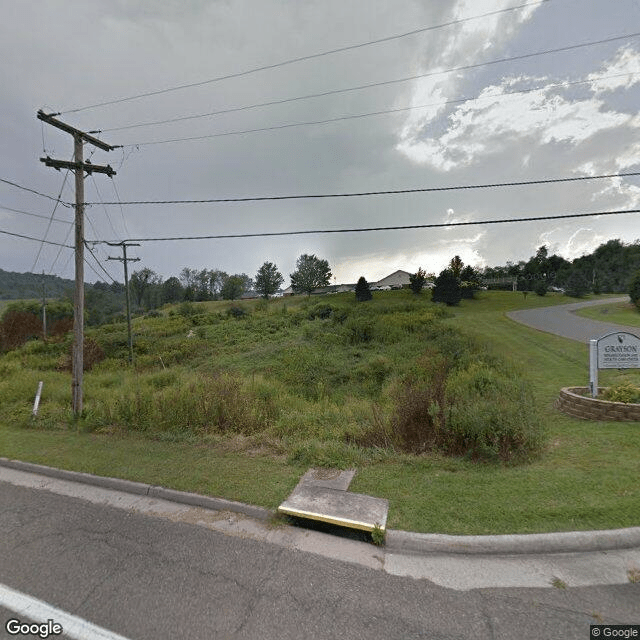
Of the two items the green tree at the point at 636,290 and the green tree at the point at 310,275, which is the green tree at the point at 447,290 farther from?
the green tree at the point at 310,275

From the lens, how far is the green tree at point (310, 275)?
7661 centimetres

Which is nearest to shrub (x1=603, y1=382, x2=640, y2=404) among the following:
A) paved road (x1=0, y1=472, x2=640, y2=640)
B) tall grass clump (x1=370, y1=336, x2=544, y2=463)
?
tall grass clump (x1=370, y1=336, x2=544, y2=463)

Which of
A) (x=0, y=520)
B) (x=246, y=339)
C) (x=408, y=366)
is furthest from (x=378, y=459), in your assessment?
(x=246, y=339)

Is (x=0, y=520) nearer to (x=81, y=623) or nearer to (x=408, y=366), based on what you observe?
(x=81, y=623)

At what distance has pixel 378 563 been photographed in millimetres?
3207

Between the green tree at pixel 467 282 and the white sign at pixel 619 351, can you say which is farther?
the green tree at pixel 467 282

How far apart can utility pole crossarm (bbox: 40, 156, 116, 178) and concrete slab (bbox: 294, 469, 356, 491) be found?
9412 mm

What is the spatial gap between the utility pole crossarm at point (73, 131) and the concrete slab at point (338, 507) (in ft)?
33.1

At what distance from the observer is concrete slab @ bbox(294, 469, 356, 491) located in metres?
4.54

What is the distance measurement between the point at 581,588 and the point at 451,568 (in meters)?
1.06

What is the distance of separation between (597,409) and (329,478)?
5.51 m

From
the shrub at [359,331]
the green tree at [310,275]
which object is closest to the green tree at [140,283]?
the green tree at [310,275]

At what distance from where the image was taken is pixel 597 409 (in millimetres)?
6219

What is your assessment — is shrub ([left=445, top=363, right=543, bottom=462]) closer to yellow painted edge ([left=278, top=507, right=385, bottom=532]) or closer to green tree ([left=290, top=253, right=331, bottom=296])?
yellow painted edge ([left=278, top=507, right=385, bottom=532])
